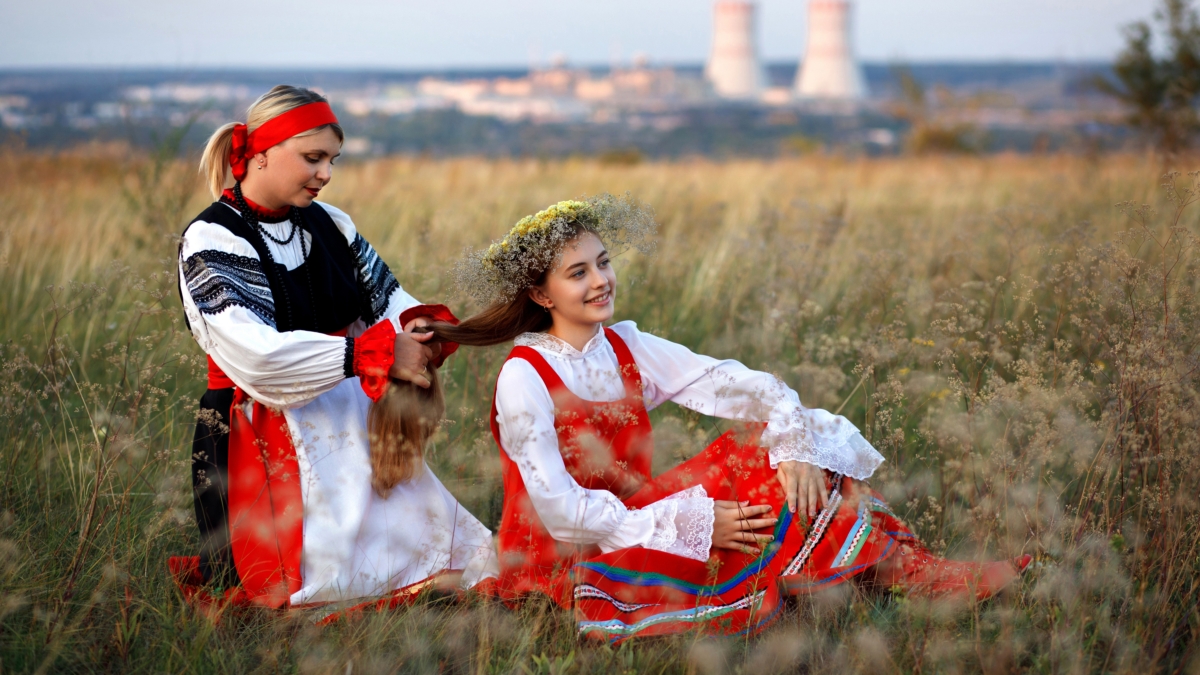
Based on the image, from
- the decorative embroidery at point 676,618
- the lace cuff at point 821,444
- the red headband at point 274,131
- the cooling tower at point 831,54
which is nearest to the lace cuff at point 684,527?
the decorative embroidery at point 676,618

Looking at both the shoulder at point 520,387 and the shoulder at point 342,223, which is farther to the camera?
the shoulder at point 342,223

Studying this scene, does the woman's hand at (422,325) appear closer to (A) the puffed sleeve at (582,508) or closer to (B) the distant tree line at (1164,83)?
(A) the puffed sleeve at (582,508)

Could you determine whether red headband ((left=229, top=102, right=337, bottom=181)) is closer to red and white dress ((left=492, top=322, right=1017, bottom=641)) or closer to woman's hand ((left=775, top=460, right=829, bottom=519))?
red and white dress ((left=492, top=322, right=1017, bottom=641))

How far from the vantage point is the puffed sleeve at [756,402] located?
251 centimetres

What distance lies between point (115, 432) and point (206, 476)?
0.29m

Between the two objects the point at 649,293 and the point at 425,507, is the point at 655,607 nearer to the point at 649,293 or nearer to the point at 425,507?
the point at 425,507

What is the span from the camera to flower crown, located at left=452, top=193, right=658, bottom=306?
102 inches

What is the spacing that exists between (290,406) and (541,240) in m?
0.84

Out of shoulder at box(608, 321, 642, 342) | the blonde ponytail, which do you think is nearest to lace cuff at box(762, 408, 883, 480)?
shoulder at box(608, 321, 642, 342)

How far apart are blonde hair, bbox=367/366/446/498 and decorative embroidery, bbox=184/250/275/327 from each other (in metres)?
0.41

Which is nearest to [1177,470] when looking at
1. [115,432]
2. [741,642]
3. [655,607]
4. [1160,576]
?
[1160,576]

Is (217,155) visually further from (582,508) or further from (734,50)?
(734,50)

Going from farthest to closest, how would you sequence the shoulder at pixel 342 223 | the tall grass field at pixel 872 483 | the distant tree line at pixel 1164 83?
the distant tree line at pixel 1164 83 < the shoulder at pixel 342 223 < the tall grass field at pixel 872 483

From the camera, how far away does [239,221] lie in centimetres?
260
